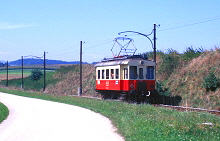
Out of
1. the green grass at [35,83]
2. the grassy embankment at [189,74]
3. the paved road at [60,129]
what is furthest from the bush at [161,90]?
the green grass at [35,83]

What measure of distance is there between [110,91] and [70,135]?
15.0 m

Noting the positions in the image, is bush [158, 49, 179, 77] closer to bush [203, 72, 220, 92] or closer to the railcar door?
the railcar door

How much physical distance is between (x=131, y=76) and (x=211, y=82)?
5.50 m

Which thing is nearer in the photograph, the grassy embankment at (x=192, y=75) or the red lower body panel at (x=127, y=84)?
the grassy embankment at (x=192, y=75)

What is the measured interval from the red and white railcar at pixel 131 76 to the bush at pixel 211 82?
4147 millimetres

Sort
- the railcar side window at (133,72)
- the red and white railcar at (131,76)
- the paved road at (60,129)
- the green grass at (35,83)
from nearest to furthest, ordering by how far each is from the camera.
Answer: the paved road at (60,129) → the red and white railcar at (131,76) → the railcar side window at (133,72) → the green grass at (35,83)

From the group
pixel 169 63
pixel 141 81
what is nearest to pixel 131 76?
pixel 141 81

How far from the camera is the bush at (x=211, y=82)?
21828mm

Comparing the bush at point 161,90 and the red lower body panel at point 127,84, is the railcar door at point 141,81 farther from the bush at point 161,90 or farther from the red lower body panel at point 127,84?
the bush at point 161,90

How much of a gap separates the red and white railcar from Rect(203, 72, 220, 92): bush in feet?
13.6

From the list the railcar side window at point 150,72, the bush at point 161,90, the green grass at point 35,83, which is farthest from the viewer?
the green grass at point 35,83

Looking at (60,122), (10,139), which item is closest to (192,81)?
(60,122)

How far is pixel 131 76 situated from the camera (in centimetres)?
2411

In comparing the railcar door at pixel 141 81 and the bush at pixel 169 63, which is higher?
the bush at pixel 169 63
